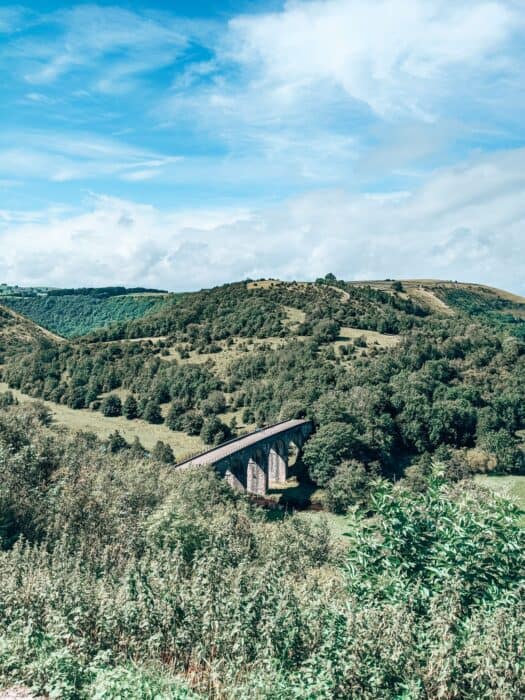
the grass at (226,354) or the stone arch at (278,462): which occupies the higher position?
the grass at (226,354)

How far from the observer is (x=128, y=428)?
222ft

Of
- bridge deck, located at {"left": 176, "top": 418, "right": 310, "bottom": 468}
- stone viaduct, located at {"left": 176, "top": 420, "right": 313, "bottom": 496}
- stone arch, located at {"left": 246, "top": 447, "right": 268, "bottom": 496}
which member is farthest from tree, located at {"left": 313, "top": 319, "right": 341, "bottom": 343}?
stone arch, located at {"left": 246, "top": 447, "right": 268, "bottom": 496}

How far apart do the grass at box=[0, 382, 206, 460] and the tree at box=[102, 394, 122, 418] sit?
2.80 ft

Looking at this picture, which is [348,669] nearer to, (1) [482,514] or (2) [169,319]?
(1) [482,514]

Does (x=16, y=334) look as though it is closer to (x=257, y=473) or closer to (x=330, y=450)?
(x=257, y=473)

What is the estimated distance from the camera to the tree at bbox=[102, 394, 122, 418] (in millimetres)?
72312

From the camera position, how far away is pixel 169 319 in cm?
10594

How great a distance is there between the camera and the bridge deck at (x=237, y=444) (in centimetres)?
4244

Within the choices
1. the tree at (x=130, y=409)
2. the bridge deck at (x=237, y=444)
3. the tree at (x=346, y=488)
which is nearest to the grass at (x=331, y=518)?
the tree at (x=346, y=488)

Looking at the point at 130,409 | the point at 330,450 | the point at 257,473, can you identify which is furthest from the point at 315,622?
the point at 130,409

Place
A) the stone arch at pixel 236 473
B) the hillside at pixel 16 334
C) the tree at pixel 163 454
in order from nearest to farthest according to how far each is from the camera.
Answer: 1. the stone arch at pixel 236 473
2. the tree at pixel 163 454
3. the hillside at pixel 16 334

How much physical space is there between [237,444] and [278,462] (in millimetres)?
7864

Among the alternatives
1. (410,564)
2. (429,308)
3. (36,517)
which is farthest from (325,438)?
(429,308)

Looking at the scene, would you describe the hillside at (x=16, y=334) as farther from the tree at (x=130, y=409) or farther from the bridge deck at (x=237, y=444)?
the bridge deck at (x=237, y=444)
